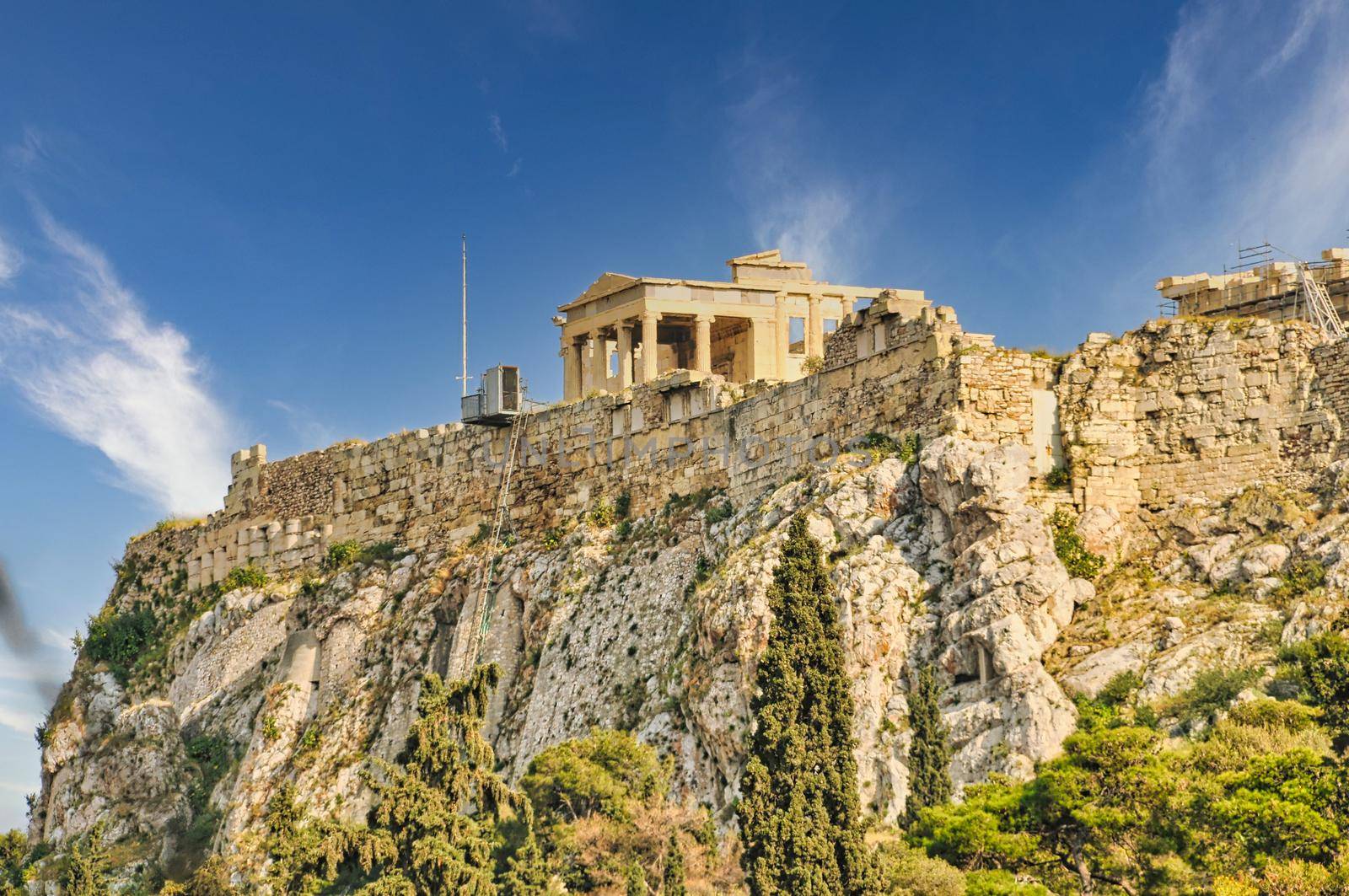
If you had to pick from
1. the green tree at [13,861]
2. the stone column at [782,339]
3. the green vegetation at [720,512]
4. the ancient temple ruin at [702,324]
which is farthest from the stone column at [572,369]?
the green tree at [13,861]

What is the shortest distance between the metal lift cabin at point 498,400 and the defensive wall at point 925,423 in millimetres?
460

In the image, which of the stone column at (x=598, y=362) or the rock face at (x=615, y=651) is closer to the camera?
the rock face at (x=615, y=651)

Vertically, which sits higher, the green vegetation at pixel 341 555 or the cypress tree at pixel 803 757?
the green vegetation at pixel 341 555

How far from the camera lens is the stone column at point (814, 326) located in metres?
46.2

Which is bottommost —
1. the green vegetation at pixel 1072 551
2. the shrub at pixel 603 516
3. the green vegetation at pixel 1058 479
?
the green vegetation at pixel 1072 551

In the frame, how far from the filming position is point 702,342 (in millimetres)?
44969

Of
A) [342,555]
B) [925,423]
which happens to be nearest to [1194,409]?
[925,423]

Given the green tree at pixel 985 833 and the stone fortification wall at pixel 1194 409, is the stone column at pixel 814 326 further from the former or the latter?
the green tree at pixel 985 833

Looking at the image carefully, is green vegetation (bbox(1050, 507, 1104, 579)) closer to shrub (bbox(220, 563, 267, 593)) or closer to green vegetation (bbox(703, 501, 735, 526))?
green vegetation (bbox(703, 501, 735, 526))

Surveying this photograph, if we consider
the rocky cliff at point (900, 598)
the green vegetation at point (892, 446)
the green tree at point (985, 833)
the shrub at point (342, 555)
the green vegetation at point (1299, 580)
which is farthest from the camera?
the shrub at point (342, 555)

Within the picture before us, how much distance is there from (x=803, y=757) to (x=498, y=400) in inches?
724

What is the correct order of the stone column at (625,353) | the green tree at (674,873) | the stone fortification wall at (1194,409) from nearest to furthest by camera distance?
1. the green tree at (674,873)
2. the stone fortification wall at (1194,409)
3. the stone column at (625,353)

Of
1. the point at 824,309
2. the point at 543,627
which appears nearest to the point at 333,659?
the point at 543,627

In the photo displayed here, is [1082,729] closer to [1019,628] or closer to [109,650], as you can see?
[1019,628]
